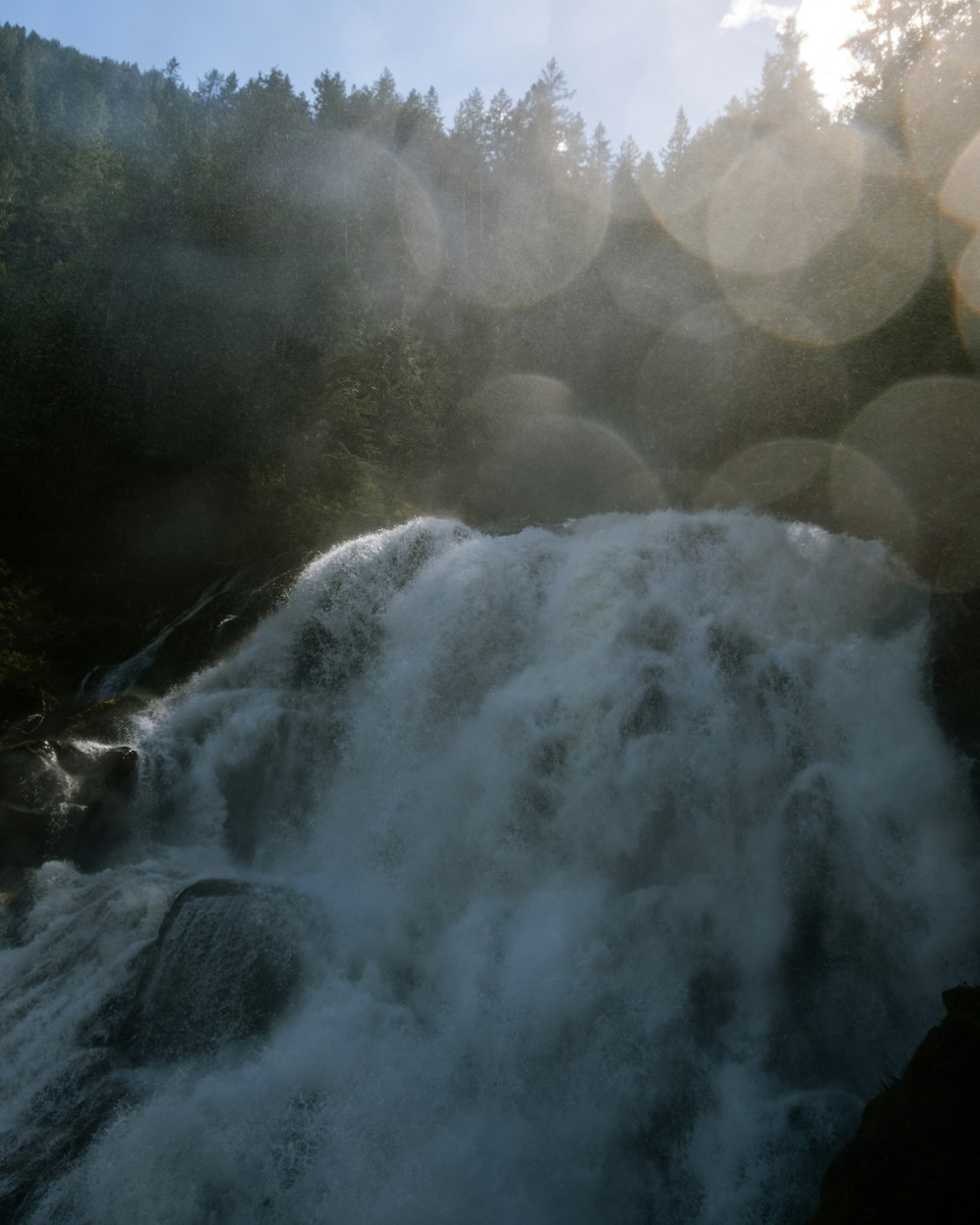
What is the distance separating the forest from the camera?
14.9 meters

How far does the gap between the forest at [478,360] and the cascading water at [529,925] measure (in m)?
2.45

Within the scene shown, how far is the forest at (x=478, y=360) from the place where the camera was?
48.9 feet

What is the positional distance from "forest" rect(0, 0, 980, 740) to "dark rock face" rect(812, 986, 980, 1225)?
4996 millimetres

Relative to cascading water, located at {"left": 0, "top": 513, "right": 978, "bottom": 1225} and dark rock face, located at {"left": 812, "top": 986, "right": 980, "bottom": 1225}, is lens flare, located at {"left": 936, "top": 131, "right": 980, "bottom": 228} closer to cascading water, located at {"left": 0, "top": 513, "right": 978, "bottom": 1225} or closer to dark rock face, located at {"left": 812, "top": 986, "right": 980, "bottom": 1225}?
cascading water, located at {"left": 0, "top": 513, "right": 978, "bottom": 1225}

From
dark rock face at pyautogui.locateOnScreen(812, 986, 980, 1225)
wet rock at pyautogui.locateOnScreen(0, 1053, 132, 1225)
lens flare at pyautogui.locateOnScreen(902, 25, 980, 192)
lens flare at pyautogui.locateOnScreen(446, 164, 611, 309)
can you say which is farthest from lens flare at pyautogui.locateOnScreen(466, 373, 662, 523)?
dark rock face at pyautogui.locateOnScreen(812, 986, 980, 1225)

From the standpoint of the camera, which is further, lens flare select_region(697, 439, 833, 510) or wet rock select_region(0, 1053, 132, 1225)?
lens flare select_region(697, 439, 833, 510)

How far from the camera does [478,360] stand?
2530 cm

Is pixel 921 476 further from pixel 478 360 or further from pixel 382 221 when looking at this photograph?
pixel 382 221

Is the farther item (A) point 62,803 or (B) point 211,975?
(A) point 62,803

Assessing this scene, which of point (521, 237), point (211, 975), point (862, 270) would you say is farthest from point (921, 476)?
point (521, 237)

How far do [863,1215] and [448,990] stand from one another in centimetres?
371

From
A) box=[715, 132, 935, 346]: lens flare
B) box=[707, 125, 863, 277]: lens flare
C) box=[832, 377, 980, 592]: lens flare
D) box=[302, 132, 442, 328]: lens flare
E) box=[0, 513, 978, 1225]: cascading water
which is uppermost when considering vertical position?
box=[302, 132, 442, 328]: lens flare

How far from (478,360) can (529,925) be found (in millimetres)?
21041

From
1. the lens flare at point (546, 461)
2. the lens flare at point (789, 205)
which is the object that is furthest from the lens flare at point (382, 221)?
the lens flare at point (789, 205)
